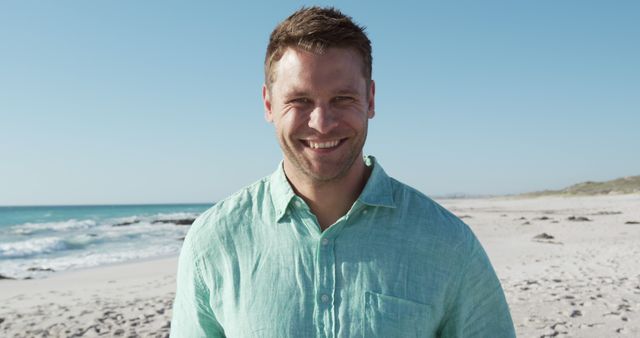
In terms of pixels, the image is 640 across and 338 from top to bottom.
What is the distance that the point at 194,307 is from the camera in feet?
7.25

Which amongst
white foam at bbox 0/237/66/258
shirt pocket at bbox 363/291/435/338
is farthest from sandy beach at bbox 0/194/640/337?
white foam at bbox 0/237/66/258

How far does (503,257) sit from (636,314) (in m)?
7.16

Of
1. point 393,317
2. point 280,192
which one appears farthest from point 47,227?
point 393,317

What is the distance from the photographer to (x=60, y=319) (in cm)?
896

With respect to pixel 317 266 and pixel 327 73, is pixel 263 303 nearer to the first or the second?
pixel 317 266

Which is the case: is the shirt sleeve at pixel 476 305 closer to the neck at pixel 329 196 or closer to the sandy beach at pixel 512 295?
the neck at pixel 329 196

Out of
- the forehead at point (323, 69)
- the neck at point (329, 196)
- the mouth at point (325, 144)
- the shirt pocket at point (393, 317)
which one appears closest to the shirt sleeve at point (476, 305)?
the shirt pocket at point (393, 317)

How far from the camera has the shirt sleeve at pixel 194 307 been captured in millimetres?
2199

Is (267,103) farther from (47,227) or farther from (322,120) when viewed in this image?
(47,227)

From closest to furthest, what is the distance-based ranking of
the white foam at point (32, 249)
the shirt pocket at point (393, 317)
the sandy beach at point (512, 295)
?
1. the shirt pocket at point (393, 317)
2. the sandy beach at point (512, 295)
3. the white foam at point (32, 249)

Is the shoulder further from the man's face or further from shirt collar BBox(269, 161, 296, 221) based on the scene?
the man's face

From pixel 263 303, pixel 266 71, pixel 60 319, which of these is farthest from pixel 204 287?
pixel 60 319

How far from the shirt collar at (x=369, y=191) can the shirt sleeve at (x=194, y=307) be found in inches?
16.1

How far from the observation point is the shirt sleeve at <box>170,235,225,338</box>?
86.6 inches
